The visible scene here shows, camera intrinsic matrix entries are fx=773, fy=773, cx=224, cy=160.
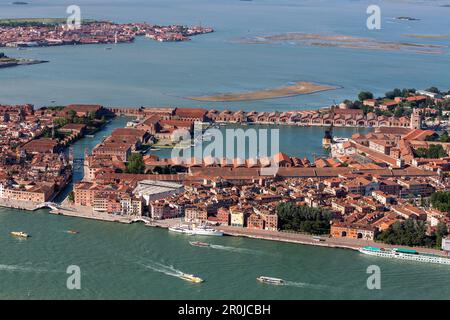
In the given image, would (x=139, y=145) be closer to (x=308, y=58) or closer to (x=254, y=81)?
(x=254, y=81)

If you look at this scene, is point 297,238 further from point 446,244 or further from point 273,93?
point 273,93

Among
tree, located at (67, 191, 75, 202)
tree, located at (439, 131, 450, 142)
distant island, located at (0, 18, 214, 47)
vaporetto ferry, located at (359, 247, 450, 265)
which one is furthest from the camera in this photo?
distant island, located at (0, 18, 214, 47)

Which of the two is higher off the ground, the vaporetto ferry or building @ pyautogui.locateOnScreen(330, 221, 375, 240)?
building @ pyautogui.locateOnScreen(330, 221, 375, 240)

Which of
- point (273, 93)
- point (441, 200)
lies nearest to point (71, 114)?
point (273, 93)

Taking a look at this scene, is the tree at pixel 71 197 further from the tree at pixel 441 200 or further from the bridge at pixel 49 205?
the tree at pixel 441 200

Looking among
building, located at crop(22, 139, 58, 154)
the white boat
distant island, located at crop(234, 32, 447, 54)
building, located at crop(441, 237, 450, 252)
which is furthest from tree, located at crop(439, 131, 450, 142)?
distant island, located at crop(234, 32, 447, 54)

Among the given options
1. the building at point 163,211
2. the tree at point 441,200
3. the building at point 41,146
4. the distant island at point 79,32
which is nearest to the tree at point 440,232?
the tree at point 441,200

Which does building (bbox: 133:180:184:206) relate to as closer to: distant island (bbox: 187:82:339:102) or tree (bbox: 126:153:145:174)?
tree (bbox: 126:153:145:174)
